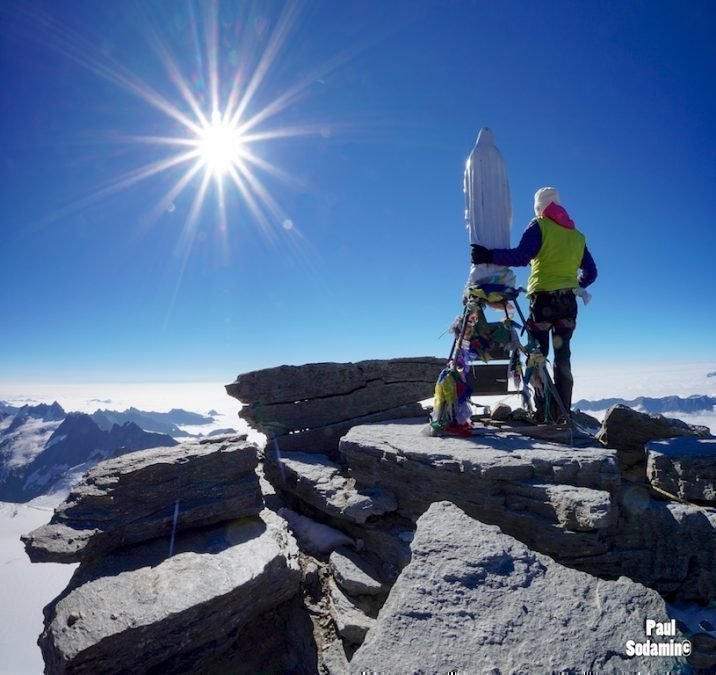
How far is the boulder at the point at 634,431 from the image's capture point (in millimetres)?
6626

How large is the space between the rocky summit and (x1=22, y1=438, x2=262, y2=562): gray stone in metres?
0.02

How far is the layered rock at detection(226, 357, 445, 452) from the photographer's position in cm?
873

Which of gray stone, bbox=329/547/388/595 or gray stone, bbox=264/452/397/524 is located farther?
gray stone, bbox=264/452/397/524

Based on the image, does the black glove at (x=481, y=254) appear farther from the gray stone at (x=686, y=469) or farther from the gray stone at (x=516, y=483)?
the gray stone at (x=686, y=469)

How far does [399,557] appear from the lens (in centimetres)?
511

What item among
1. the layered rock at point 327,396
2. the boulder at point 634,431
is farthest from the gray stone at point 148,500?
the boulder at point 634,431

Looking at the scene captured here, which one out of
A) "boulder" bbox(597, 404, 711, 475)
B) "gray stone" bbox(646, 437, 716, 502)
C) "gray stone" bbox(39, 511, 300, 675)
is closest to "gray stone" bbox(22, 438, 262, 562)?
"gray stone" bbox(39, 511, 300, 675)

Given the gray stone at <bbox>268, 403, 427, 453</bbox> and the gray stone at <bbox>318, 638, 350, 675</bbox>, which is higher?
the gray stone at <bbox>268, 403, 427, 453</bbox>

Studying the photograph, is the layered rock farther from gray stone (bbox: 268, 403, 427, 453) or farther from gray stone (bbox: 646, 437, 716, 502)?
gray stone (bbox: 646, 437, 716, 502)

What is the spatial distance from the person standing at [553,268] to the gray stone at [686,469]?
142cm

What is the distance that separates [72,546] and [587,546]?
611 cm

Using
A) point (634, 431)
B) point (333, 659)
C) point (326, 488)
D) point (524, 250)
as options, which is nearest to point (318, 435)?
point (326, 488)

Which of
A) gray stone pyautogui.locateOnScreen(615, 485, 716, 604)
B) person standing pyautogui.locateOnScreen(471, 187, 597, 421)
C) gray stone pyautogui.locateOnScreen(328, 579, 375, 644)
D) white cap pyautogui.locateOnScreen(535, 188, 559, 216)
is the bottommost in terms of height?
gray stone pyautogui.locateOnScreen(328, 579, 375, 644)

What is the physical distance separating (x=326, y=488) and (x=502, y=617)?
385cm
